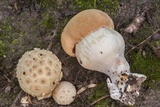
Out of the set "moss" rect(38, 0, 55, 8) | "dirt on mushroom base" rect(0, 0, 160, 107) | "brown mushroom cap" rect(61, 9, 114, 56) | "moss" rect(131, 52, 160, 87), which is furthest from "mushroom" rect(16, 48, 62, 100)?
"moss" rect(131, 52, 160, 87)

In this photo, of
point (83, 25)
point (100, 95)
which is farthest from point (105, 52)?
point (100, 95)

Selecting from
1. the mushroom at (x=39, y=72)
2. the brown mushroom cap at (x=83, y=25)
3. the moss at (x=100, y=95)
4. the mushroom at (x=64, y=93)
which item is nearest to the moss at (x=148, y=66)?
the moss at (x=100, y=95)

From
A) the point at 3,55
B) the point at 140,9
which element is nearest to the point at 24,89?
the point at 3,55

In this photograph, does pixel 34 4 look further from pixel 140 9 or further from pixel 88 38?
pixel 140 9

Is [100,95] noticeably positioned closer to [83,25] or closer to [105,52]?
[105,52]

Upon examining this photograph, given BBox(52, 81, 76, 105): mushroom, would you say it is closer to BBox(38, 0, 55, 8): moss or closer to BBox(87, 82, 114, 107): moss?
BBox(87, 82, 114, 107): moss
